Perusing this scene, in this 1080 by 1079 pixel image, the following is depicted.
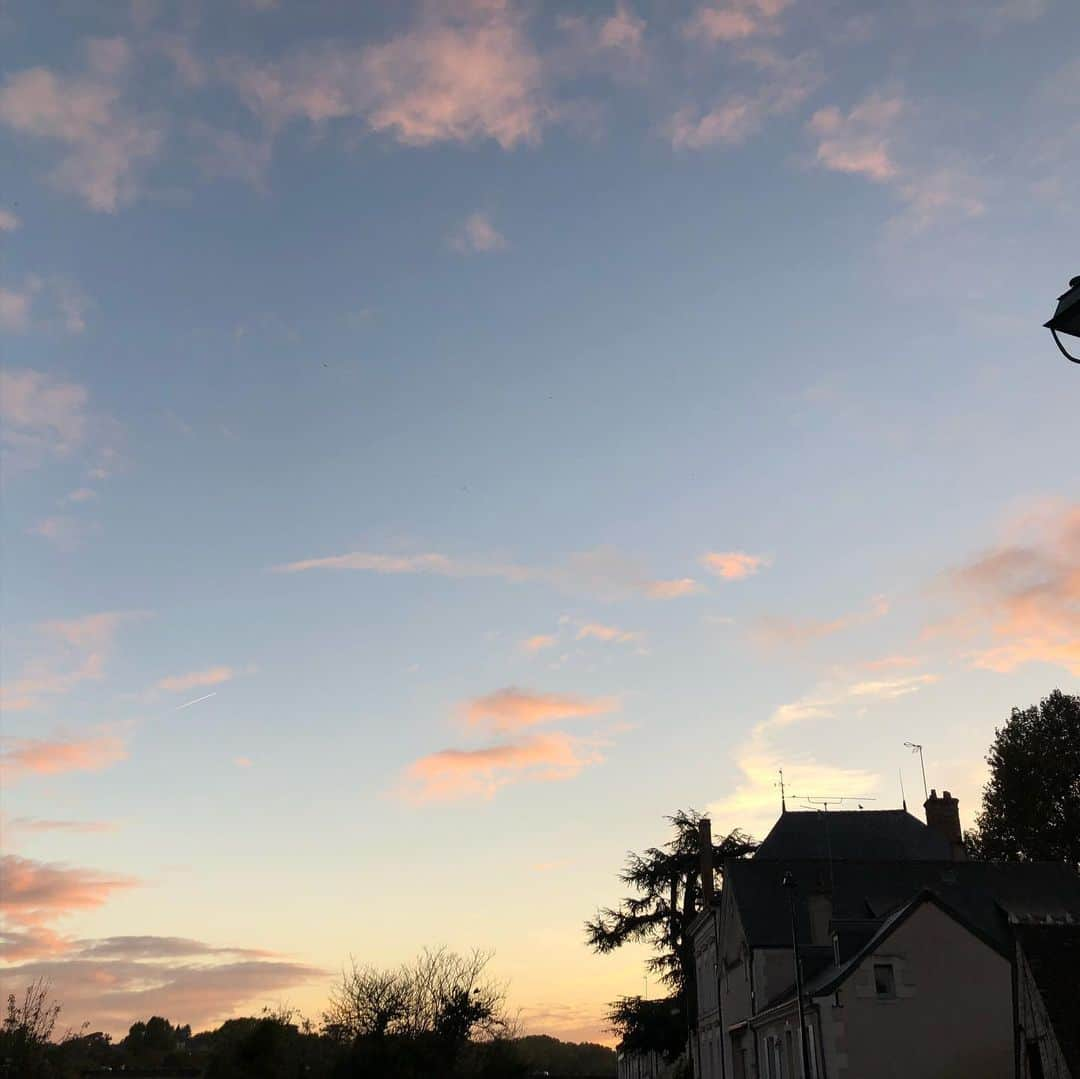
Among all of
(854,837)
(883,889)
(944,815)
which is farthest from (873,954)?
(944,815)

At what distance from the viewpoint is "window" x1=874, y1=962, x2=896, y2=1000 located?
35719 mm

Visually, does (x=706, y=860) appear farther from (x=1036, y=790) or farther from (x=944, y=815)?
(x=1036, y=790)

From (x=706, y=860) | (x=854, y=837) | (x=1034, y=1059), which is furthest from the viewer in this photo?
(x=706, y=860)

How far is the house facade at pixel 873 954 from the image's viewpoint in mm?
35250

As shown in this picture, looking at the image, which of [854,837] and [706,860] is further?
[706,860]

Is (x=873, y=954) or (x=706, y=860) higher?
(x=706, y=860)

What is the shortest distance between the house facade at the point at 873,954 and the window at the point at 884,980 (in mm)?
38

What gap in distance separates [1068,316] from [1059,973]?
23322 mm

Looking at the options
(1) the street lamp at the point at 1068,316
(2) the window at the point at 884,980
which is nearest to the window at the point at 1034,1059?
(2) the window at the point at 884,980

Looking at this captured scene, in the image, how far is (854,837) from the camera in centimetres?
6084

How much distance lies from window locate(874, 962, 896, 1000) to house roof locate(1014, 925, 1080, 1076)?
356 inches

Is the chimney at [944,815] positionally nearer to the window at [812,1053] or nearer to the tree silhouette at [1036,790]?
the tree silhouette at [1036,790]

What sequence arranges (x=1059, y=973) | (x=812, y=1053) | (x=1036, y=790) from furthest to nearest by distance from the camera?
(x=1036, y=790)
(x=812, y=1053)
(x=1059, y=973)

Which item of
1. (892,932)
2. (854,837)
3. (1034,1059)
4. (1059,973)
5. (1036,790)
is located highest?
(1036,790)
